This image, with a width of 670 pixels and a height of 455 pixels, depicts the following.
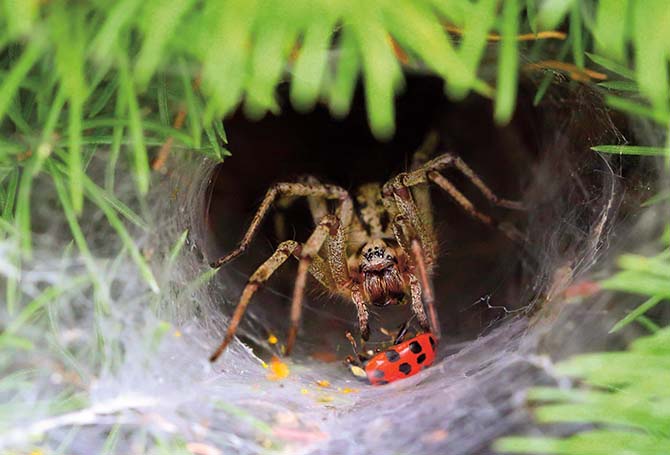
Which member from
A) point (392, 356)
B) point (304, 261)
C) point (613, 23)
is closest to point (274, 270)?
point (304, 261)

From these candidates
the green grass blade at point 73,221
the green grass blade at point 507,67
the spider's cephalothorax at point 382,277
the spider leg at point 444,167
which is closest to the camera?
the green grass blade at point 507,67

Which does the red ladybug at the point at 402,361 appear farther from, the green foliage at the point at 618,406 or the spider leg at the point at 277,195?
the green foliage at the point at 618,406

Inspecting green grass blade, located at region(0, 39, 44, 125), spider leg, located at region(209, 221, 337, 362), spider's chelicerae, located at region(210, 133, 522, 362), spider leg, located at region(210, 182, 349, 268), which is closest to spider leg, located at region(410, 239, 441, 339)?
spider's chelicerae, located at region(210, 133, 522, 362)

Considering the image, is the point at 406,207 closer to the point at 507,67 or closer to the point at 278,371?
the point at 278,371

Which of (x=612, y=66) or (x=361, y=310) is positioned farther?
(x=361, y=310)

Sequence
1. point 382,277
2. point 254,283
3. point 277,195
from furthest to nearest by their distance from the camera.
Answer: point 277,195, point 382,277, point 254,283

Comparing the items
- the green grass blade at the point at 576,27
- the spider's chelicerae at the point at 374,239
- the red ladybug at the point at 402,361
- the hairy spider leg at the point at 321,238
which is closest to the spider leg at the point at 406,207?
the spider's chelicerae at the point at 374,239

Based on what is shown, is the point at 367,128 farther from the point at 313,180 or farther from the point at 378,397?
the point at 378,397
